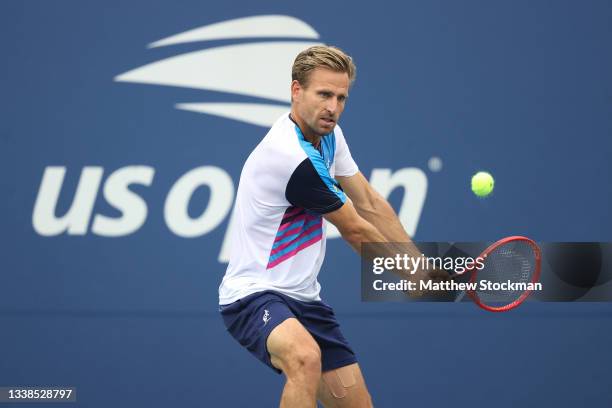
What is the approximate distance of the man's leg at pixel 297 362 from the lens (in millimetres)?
4121

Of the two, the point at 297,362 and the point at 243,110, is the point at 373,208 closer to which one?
the point at 297,362

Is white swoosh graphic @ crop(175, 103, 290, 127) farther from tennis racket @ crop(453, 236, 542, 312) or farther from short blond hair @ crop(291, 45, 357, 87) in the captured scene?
short blond hair @ crop(291, 45, 357, 87)

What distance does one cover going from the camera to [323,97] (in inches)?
171

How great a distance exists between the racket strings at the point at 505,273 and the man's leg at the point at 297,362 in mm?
1008

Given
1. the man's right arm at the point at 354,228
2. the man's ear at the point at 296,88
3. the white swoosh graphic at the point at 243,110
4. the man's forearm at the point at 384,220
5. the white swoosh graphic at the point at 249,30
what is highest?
the white swoosh graphic at the point at 249,30

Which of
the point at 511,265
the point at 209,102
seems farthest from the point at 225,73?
the point at 511,265

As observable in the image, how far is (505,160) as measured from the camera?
6148mm

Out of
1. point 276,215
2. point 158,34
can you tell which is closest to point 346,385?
point 276,215

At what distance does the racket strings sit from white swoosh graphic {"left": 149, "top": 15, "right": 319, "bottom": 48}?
5.90ft

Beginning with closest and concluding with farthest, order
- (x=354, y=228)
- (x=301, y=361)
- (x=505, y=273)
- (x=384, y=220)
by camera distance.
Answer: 1. (x=301, y=361)
2. (x=354, y=228)
3. (x=384, y=220)
4. (x=505, y=273)

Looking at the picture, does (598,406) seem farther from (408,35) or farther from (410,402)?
(408,35)

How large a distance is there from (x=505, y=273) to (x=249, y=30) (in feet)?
7.05

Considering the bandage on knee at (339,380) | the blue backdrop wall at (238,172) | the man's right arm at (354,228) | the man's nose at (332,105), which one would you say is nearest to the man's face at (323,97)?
the man's nose at (332,105)

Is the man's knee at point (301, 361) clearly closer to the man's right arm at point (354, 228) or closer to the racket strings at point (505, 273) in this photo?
the man's right arm at point (354, 228)
